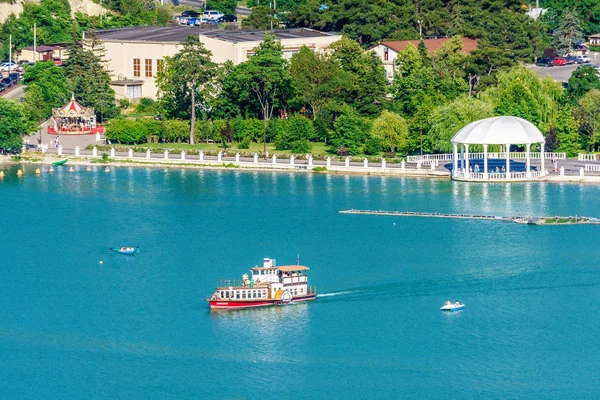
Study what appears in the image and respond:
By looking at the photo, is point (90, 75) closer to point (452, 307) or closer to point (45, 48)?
point (45, 48)

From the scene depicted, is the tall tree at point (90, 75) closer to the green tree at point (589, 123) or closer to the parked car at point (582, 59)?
the green tree at point (589, 123)

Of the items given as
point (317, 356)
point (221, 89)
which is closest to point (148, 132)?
point (221, 89)

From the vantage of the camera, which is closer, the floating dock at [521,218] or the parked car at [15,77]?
the floating dock at [521,218]

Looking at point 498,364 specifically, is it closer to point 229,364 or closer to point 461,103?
point 229,364

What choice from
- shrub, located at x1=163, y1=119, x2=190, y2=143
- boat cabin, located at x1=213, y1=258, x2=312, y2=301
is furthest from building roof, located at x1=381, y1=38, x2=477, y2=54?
boat cabin, located at x1=213, y1=258, x2=312, y2=301

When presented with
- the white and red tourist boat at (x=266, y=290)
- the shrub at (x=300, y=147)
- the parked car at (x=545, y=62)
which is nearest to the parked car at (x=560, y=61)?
the parked car at (x=545, y=62)

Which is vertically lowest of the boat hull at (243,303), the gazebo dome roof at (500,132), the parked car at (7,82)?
the boat hull at (243,303)

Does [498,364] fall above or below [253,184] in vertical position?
below
